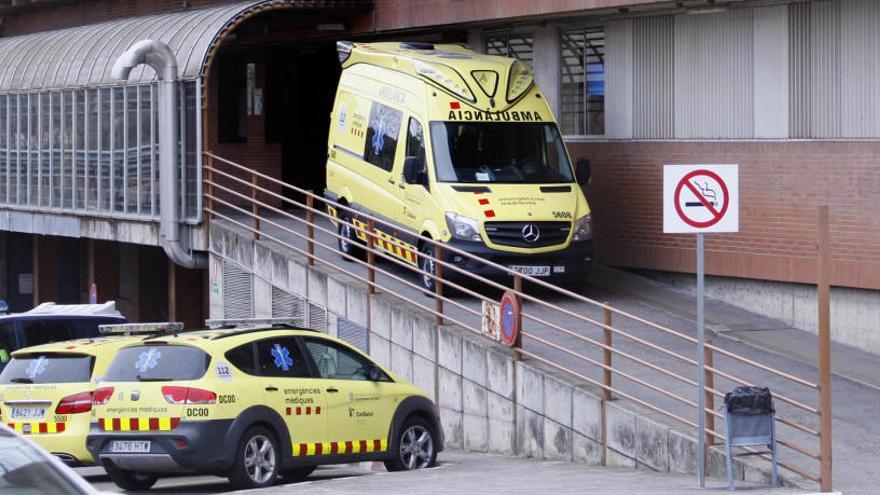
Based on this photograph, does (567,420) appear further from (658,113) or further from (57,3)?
(57,3)

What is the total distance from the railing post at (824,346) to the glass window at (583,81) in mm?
11284

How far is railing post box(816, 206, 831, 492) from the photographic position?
39.4 ft

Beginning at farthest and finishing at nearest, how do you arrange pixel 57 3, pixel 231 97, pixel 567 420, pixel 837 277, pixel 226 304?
pixel 57 3 → pixel 231 97 → pixel 226 304 → pixel 837 277 → pixel 567 420

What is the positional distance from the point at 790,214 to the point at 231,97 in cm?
1458

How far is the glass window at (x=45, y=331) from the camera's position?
1792 cm

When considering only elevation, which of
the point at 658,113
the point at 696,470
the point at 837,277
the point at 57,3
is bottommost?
the point at 696,470

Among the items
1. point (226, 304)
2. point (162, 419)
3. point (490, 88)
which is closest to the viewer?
point (162, 419)

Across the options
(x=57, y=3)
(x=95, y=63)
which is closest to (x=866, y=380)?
(x=95, y=63)

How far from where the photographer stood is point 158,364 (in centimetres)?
1373

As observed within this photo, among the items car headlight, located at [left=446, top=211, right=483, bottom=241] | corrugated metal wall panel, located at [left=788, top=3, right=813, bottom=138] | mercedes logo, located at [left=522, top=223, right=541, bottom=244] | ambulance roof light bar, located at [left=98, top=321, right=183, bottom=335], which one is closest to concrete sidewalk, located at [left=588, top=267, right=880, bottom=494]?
mercedes logo, located at [left=522, top=223, right=541, bottom=244]

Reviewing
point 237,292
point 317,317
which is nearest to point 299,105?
point 237,292

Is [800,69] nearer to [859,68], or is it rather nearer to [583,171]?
[859,68]

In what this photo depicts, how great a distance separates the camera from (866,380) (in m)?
16.9

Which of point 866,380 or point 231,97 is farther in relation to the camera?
point 231,97
